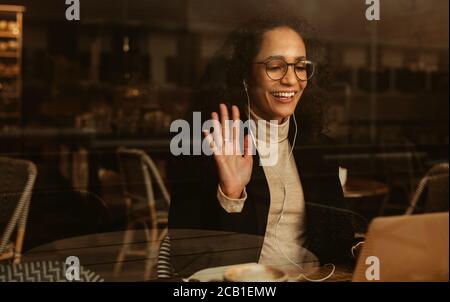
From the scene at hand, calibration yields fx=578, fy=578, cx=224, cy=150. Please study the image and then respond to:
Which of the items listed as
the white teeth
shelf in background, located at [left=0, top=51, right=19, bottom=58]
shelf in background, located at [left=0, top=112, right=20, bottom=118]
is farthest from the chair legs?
shelf in background, located at [left=0, top=51, right=19, bottom=58]

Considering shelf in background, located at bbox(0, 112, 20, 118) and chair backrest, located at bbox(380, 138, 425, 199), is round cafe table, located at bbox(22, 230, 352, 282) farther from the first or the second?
shelf in background, located at bbox(0, 112, 20, 118)

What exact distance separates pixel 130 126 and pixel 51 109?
1.08 metres

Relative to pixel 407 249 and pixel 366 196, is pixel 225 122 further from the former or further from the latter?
pixel 366 196

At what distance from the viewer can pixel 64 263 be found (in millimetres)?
1934

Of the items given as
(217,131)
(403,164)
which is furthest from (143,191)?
(403,164)

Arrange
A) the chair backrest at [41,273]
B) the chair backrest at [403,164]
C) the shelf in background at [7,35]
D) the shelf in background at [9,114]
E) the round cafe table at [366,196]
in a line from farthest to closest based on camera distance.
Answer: the shelf in background at [9,114] → the shelf in background at [7,35] → the chair backrest at [403,164] → the round cafe table at [366,196] → the chair backrest at [41,273]

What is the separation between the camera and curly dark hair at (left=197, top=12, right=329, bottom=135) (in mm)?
2318

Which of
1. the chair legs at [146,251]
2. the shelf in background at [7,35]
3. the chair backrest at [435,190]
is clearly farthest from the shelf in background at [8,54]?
the chair backrest at [435,190]

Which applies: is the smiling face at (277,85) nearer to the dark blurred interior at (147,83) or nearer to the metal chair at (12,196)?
the metal chair at (12,196)

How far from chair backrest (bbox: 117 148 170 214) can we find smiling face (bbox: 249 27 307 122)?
5.03ft

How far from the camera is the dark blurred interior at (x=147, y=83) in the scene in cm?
529
